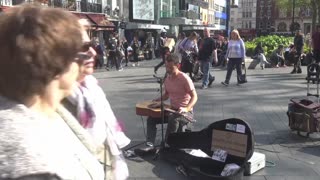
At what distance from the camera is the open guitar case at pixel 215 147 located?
5.08m

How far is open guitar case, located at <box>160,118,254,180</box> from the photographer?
200 inches

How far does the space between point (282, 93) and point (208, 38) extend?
281cm

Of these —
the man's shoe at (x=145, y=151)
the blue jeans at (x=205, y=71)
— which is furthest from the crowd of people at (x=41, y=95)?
the blue jeans at (x=205, y=71)

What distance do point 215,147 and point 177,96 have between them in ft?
3.43

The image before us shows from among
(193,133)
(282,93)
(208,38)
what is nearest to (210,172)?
(193,133)

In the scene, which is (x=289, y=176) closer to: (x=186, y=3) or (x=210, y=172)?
(x=210, y=172)

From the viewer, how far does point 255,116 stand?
8805 millimetres

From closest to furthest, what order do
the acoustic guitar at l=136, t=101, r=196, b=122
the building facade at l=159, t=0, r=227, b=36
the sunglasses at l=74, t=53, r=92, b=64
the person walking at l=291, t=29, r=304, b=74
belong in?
the sunglasses at l=74, t=53, r=92, b=64 → the acoustic guitar at l=136, t=101, r=196, b=122 → the person walking at l=291, t=29, r=304, b=74 → the building facade at l=159, t=0, r=227, b=36

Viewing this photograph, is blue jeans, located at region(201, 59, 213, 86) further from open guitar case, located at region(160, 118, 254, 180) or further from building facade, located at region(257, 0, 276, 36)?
building facade, located at region(257, 0, 276, 36)

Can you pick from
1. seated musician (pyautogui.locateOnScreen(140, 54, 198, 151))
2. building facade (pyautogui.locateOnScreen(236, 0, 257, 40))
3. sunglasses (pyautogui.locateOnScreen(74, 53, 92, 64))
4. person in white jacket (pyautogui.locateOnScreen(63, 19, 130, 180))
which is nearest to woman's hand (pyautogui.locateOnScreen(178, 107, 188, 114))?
seated musician (pyautogui.locateOnScreen(140, 54, 198, 151))

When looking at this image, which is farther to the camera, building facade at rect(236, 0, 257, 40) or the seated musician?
building facade at rect(236, 0, 257, 40)

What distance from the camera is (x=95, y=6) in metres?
41.3

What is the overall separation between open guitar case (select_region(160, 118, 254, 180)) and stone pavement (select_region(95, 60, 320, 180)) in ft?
0.67

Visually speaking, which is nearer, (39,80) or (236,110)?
(39,80)
